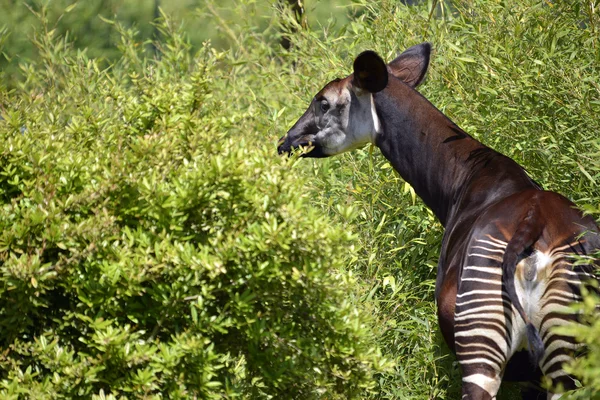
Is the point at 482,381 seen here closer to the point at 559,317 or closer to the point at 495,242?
the point at 559,317

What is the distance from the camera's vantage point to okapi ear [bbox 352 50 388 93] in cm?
371

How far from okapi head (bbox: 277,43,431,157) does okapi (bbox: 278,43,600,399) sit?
13 centimetres

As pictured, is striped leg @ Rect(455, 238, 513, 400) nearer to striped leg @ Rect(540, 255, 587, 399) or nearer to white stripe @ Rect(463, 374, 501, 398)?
white stripe @ Rect(463, 374, 501, 398)

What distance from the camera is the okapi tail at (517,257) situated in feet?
8.63

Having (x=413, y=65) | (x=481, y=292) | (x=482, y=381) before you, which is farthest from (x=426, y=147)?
(x=482, y=381)

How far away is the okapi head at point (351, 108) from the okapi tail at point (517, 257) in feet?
4.30

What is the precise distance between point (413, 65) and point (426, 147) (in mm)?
674

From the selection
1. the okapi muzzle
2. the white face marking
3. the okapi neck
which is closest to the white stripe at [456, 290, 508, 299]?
the okapi neck

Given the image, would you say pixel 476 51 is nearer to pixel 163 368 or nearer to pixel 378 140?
pixel 378 140

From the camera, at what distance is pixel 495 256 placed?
2.76 meters

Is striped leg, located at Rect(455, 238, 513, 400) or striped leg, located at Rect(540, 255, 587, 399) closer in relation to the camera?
striped leg, located at Rect(540, 255, 587, 399)

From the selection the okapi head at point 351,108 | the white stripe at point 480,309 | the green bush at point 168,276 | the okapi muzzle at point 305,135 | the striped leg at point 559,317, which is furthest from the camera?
the okapi muzzle at point 305,135

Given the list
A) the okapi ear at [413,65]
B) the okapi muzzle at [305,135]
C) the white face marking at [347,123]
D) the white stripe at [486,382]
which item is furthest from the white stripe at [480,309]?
the okapi ear at [413,65]

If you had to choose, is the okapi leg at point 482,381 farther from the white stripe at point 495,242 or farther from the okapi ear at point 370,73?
the okapi ear at point 370,73
